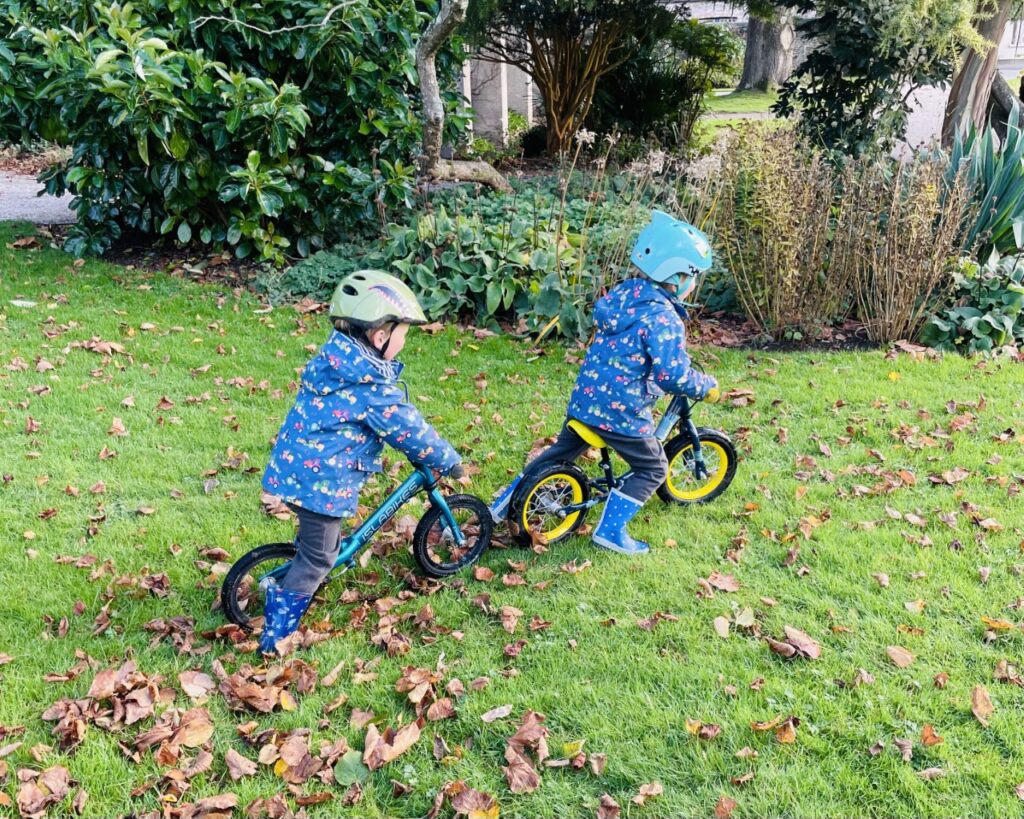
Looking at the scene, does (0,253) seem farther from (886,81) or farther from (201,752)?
(886,81)

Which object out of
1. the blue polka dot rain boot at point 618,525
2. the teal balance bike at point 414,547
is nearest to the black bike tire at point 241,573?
the teal balance bike at point 414,547

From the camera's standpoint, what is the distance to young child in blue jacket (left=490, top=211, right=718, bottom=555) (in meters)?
3.73

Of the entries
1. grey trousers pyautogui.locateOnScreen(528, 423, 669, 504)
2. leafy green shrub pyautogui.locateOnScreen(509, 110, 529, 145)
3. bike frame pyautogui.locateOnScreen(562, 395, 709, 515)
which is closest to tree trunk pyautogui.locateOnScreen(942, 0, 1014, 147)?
leafy green shrub pyautogui.locateOnScreen(509, 110, 529, 145)

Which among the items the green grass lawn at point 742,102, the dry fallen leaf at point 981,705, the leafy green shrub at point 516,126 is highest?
the green grass lawn at point 742,102

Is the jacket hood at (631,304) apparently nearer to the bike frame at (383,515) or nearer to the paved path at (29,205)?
the bike frame at (383,515)

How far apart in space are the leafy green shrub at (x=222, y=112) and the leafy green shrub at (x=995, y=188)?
4.80 m

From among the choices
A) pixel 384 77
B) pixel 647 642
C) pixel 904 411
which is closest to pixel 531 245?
pixel 384 77

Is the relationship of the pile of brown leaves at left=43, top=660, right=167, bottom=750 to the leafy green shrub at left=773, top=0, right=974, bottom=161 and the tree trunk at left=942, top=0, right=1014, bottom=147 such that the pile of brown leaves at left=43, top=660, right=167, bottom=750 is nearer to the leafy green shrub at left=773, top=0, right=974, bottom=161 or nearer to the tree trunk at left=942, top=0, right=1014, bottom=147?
the leafy green shrub at left=773, top=0, right=974, bottom=161

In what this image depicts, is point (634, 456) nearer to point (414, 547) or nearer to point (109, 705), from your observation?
point (414, 547)

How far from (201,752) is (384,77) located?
6605 millimetres

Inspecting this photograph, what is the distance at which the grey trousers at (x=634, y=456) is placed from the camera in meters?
3.97

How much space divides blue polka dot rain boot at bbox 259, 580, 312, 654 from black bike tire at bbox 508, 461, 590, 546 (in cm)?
108

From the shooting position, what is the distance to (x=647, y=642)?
3.45 meters

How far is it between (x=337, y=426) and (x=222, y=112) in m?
5.26
